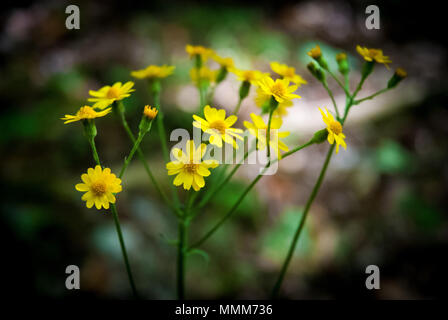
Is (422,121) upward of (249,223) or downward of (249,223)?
upward

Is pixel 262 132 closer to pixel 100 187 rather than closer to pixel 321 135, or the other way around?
pixel 321 135

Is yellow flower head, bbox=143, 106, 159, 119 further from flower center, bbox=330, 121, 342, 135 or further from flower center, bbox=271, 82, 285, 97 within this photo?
flower center, bbox=330, 121, 342, 135

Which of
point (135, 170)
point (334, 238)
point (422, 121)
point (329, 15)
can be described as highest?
point (329, 15)

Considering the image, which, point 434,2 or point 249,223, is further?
point 434,2

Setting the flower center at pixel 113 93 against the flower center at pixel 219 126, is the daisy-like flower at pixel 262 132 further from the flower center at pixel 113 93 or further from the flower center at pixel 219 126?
the flower center at pixel 113 93

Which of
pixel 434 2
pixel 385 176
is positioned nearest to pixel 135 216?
pixel 385 176
